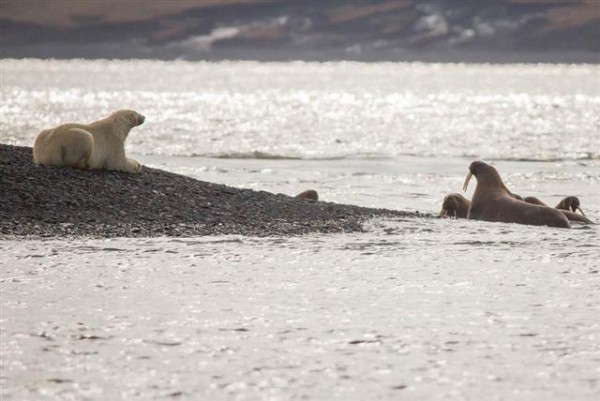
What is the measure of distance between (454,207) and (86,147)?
16.4 ft

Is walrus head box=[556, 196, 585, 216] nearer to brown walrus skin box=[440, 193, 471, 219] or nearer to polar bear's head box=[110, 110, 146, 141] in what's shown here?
brown walrus skin box=[440, 193, 471, 219]

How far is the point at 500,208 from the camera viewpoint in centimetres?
1535

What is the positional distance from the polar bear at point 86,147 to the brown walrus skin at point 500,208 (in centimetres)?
449

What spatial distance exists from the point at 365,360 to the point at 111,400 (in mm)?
1492

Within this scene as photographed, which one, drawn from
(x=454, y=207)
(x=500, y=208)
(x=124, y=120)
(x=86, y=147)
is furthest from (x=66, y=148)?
(x=500, y=208)

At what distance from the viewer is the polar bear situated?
15.2 metres

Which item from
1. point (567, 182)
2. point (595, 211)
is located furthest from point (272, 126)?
point (595, 211)

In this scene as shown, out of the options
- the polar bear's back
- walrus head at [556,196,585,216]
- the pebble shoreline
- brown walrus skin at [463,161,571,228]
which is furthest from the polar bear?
walrus head at [556,196,585,216]

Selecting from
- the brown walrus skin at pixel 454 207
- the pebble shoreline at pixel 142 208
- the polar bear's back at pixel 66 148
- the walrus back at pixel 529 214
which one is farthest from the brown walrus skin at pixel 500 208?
the polar bear's back at pixel 66 148

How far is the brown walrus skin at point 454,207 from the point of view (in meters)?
16.4

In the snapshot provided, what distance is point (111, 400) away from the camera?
18.4 feet

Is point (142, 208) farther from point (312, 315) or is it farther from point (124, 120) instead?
point (312, 315)

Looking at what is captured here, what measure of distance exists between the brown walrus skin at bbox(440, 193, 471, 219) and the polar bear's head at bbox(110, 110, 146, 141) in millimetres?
4316

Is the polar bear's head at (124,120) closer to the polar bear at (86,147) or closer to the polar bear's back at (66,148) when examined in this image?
the polar bear at (86,147)
